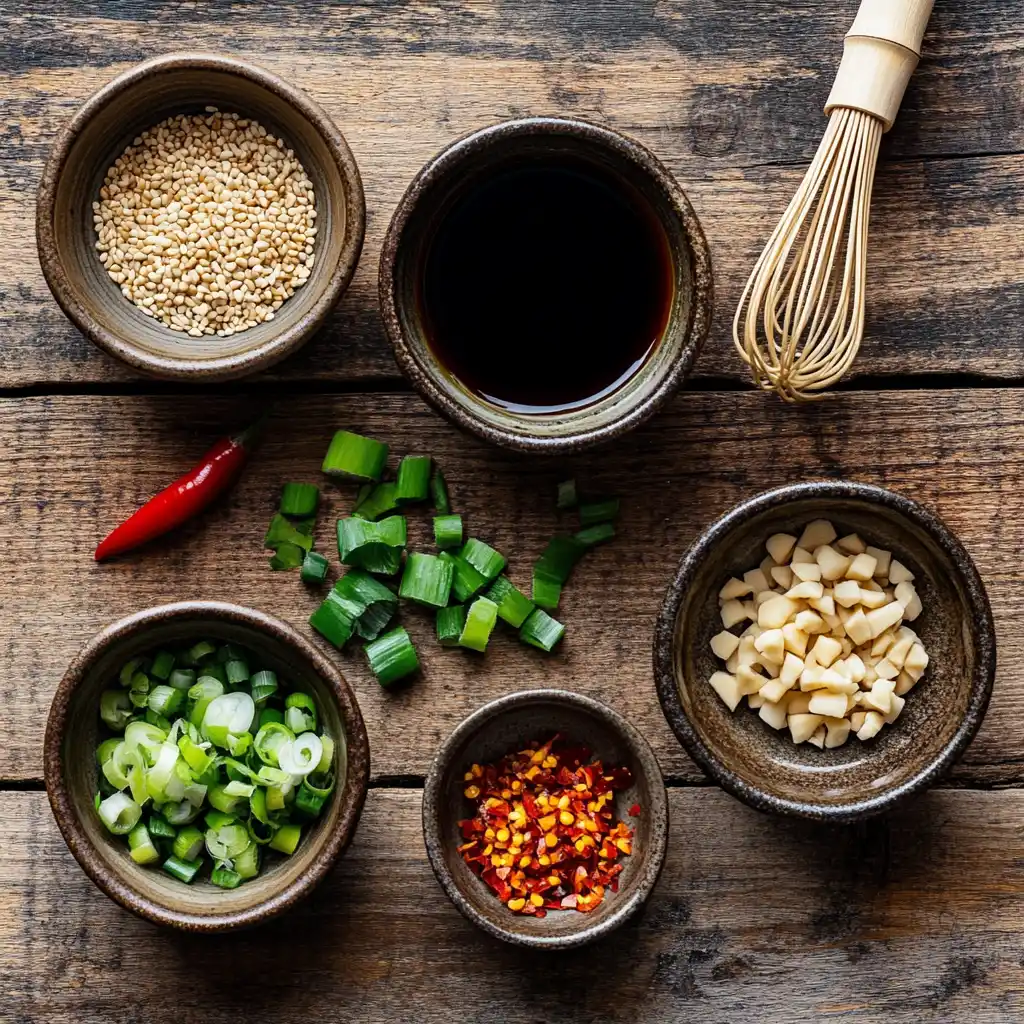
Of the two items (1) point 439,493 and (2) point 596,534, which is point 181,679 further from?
(2) point 596,534

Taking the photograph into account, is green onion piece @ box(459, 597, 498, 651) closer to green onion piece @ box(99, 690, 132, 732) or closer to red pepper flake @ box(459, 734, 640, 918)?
red pepper flake @ box(459, 734, 640, 918)

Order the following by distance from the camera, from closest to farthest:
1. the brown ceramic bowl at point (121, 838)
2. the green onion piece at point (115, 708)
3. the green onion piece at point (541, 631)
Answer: the brown ceramic bowl at point (121, 838) → the green onion piece at point (115, 708) → the green onion piece at point (541, 631)

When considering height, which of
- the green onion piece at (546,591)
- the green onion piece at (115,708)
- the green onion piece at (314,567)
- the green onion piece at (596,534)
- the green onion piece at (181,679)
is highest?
the green onion piece at (596,534)

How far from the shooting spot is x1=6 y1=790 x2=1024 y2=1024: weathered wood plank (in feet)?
6.26

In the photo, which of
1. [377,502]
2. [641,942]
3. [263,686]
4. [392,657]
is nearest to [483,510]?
[377,502]

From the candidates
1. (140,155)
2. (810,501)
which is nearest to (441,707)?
(810,501)

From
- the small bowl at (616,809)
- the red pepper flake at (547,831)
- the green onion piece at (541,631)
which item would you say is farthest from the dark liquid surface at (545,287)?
the red pepper flake at (547,831)

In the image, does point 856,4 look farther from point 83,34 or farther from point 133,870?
point 133,870

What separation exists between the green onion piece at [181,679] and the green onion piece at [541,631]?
0.54 m

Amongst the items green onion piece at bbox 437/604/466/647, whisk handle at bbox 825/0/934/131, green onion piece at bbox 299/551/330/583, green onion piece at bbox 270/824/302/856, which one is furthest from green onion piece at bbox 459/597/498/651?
whisk handle at bbox 825/0/934/131

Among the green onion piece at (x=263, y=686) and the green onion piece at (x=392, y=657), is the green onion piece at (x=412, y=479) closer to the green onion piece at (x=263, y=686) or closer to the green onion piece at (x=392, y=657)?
the green onion piece at (x=392, y=657)

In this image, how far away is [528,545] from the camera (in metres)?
1.94

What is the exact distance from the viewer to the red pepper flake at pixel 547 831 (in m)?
1.81

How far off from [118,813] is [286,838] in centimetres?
26
